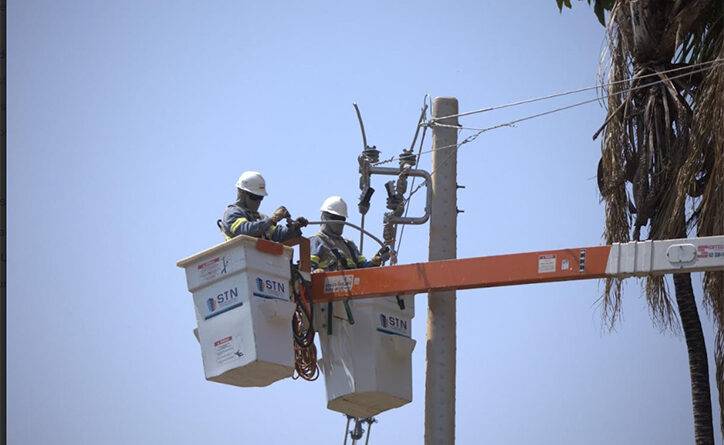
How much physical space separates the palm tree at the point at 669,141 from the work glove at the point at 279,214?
3532mm

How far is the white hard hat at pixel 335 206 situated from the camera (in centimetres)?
1288

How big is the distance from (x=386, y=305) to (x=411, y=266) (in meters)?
Answer: 0.74

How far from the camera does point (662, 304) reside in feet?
41.9

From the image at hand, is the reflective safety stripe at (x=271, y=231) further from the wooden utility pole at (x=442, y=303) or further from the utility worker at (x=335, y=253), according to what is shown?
the wooden utility pole at (x=442, y=303)

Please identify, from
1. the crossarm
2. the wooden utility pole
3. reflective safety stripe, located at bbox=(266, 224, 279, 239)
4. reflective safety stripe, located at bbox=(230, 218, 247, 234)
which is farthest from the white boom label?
reflective safety stripe, located at bbox=(230, 218, 247, 234)

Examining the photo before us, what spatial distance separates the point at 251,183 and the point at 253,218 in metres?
0.31

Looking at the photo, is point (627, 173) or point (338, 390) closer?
point (338, 390)

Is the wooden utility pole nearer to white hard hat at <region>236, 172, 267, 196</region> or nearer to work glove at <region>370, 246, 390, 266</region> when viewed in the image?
work glove at <region>370, 246, 390, 266</region>

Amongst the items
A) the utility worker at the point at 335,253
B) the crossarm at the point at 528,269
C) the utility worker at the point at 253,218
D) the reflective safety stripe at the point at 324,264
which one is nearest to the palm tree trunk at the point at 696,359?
the crossarm at the point at 528,269

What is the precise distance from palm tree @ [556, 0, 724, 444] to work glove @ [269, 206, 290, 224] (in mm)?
3532

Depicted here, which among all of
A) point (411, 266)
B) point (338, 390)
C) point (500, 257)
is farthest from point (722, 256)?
point (338, 390)

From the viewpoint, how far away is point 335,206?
12.9m

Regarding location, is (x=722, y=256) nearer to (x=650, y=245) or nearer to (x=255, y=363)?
(x=650, y=245)

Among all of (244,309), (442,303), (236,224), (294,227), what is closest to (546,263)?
(442,303)
